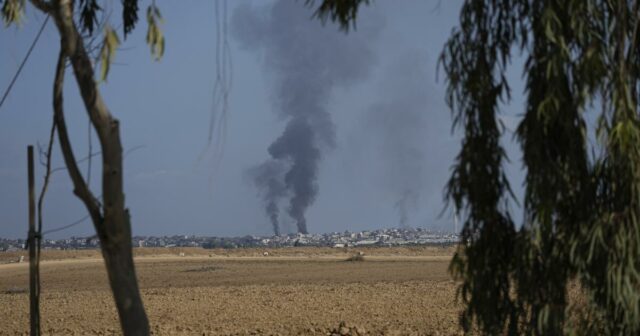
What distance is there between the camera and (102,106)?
26.3 ft

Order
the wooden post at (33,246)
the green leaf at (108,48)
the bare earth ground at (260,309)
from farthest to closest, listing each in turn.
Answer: the bare earth ground at (260,309)
the wooden post at (33,246)
the green leaf at (108,48)

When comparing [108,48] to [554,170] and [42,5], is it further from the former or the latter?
[554,170]

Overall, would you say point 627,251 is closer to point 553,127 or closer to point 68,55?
point 553,127

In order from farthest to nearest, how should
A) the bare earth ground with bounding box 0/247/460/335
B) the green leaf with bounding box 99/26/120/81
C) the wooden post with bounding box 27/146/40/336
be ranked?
the bare earth ground with bounding box 0/247/460/335 < the wooden post with bounding box 27/146/40/336 < the green leaf with bounding box 99/26/120/81

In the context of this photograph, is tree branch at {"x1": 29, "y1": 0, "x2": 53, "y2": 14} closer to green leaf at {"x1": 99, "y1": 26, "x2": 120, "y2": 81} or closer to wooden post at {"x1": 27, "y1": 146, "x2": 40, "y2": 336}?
green leaf at {"x1": 99, "y1": 26, "x2": 120, "y2": 81}

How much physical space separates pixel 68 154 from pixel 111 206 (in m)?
0.68

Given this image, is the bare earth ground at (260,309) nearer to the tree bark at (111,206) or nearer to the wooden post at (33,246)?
the wooden post at (33,246)

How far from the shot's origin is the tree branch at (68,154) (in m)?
8.13

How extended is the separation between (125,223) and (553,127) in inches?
137

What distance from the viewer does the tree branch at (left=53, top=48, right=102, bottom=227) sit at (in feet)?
26.7

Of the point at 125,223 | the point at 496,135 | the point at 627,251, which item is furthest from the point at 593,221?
the point at 125,223

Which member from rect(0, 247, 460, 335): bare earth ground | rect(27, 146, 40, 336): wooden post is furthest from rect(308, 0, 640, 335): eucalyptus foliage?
rect(0, 247, 460, 335): bare earth ground

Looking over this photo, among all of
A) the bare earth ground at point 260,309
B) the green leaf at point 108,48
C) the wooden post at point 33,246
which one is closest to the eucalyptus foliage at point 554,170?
the green leaf at point 108,48

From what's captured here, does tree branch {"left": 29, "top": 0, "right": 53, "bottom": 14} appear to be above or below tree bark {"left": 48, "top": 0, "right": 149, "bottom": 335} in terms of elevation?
above
